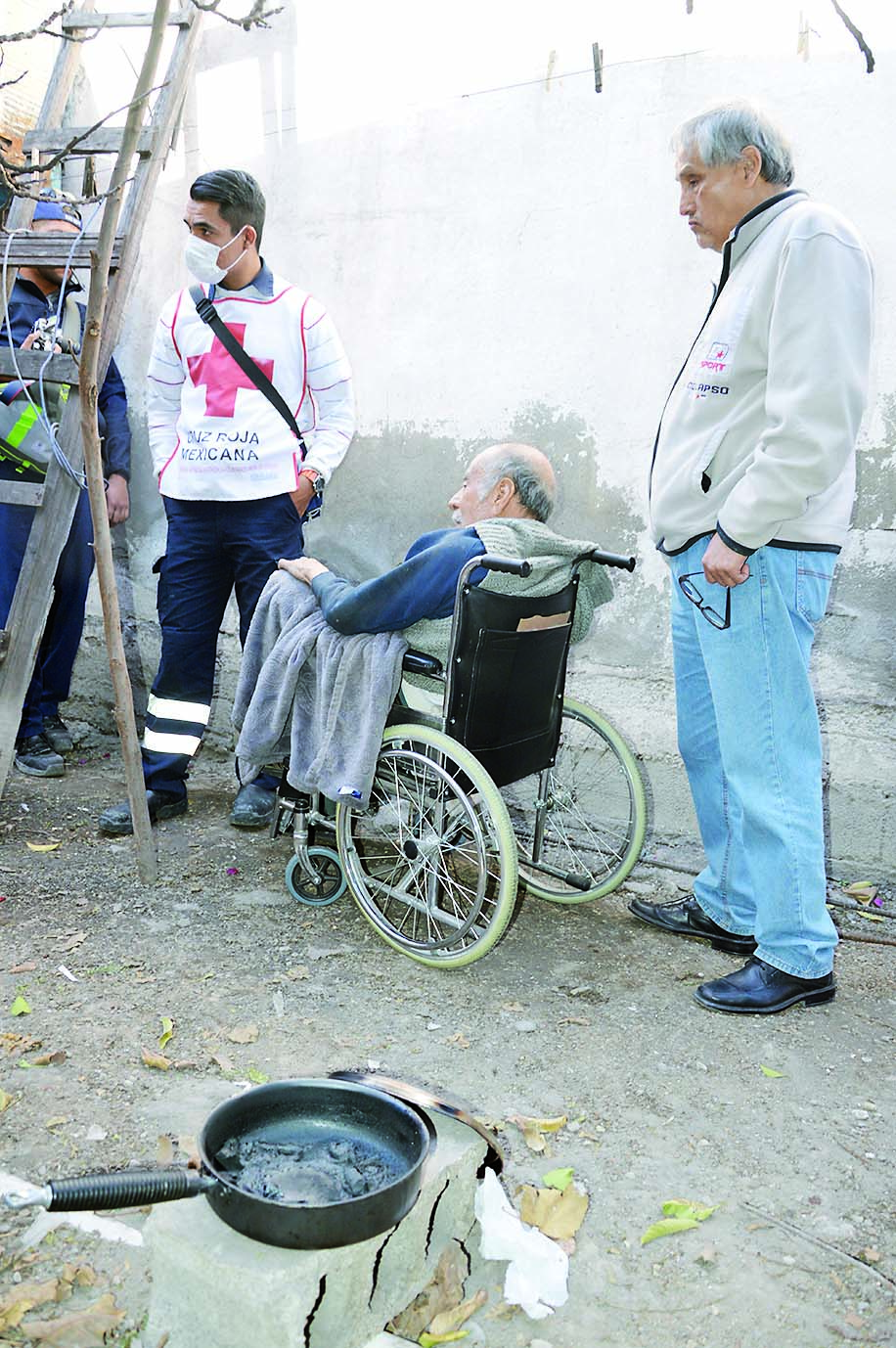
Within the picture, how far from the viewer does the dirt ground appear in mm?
1901

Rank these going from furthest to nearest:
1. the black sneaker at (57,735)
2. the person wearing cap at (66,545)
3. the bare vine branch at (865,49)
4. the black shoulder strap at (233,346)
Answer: the black sneaker at (57,735)
the person wearing cap at (66,545)
the black shoulder strap at (233,346)
the bare vine branch at (865,49)

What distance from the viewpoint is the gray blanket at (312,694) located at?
10.1ft

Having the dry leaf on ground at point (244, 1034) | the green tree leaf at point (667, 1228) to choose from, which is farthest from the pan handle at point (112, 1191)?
the dry leaf on ground at point (244, 1034)

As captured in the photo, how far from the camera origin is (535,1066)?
2.61 meters

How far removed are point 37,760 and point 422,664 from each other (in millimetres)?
2190

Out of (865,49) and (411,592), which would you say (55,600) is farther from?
(865,49)

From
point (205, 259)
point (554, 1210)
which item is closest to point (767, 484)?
point (554, 1210)

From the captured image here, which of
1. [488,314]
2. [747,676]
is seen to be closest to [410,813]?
[747,676]

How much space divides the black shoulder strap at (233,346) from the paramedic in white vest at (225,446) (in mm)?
24

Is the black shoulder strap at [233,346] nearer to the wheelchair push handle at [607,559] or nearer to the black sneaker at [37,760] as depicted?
the wheelchair push handle at [607,559]

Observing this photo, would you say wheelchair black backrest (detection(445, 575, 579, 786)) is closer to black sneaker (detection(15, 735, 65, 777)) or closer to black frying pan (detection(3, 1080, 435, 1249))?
black frying pan (detection(3, 1080, 435, 1249))

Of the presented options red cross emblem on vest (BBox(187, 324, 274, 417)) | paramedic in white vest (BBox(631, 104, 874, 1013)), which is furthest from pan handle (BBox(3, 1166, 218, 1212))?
red cross emblem on vest (BBox(187, 324, 274, 417))

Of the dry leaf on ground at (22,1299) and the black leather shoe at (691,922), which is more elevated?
the black leather shoe at (691,922)

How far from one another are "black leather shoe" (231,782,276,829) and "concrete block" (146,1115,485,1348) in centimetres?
228
